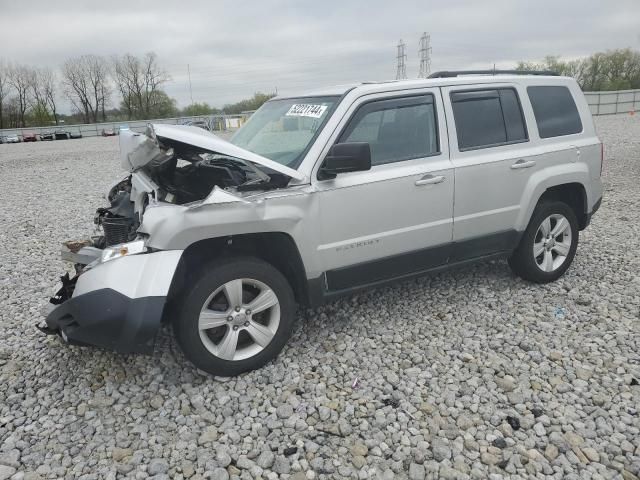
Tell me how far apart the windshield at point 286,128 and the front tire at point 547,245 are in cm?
228

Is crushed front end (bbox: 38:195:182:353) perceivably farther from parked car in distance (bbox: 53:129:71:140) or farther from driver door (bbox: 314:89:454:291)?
parked car in distance (bbox: 53:129:71:140)

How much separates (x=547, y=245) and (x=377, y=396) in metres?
2.58

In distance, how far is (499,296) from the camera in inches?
177

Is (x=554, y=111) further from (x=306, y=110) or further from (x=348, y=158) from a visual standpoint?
(x=348, y=158)

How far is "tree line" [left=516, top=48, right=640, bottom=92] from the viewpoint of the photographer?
54094 millimetres

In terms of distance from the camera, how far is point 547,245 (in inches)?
184

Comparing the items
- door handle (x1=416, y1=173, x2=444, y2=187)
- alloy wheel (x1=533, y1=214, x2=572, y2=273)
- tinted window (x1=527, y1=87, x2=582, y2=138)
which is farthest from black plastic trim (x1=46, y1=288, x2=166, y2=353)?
tinted window (x1=527, y1=87, x2=582, y2=138)

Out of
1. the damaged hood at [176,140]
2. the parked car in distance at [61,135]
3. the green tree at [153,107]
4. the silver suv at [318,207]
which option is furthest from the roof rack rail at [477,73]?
the green tree at [153,107]

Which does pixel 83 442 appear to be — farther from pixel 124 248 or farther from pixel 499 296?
pixel 499 296

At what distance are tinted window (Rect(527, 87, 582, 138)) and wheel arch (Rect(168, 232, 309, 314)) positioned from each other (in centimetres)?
268

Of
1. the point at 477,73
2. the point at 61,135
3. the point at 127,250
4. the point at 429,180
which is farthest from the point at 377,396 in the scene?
the point at 61,135

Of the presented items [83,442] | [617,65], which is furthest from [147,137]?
[617,65]

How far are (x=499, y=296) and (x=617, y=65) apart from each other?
64448 millimetres

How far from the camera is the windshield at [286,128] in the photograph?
3.61m
